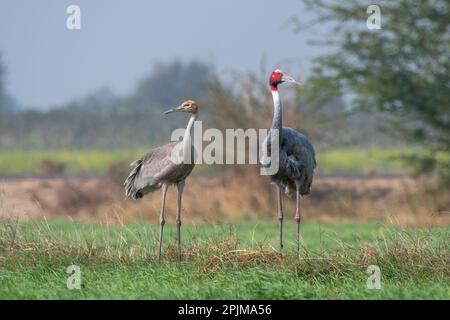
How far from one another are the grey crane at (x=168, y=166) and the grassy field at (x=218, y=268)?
0.99m

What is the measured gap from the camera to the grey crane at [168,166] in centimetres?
1292

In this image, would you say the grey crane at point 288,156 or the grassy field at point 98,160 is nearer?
the grey crane at point 288,156

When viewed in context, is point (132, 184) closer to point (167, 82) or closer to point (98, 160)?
point (98, 160)

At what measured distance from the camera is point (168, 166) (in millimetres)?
13094

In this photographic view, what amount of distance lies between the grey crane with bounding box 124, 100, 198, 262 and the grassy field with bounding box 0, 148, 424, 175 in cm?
2636

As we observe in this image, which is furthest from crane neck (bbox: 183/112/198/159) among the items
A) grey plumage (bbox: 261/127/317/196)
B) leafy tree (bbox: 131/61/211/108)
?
leafy tree (bbox: 131/61/211/108)

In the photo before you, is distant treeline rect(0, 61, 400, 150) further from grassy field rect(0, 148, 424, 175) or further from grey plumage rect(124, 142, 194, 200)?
grey plumage rect(124, 142, 194, 200)

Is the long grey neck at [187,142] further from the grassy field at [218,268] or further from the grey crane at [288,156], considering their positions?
the grassy field at [218,268]

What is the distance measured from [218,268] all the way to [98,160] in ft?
120

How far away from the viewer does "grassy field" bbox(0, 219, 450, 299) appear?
1019cm

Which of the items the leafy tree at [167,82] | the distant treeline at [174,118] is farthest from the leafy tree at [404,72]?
the leafy tree at [167,82]

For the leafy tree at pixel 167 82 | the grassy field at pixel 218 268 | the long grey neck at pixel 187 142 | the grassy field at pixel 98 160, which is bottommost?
the grassy field at pixel 218 268

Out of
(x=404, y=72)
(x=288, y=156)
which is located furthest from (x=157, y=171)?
(x=404, y=72)

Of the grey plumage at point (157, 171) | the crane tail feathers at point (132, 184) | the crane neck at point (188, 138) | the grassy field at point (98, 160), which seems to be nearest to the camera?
the crane neck at point (188, 138)
